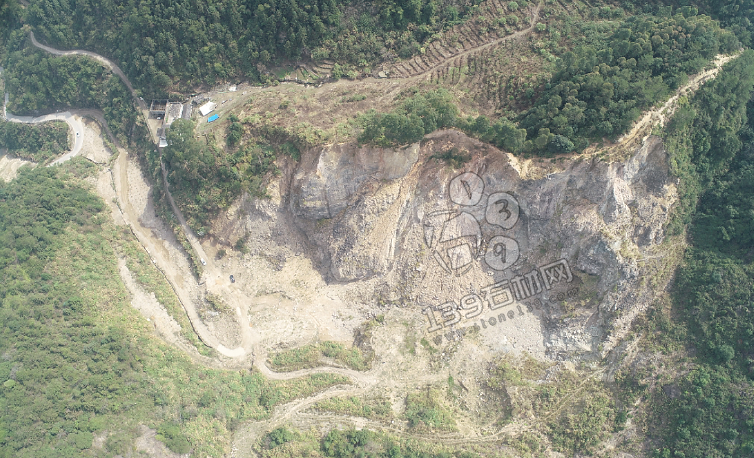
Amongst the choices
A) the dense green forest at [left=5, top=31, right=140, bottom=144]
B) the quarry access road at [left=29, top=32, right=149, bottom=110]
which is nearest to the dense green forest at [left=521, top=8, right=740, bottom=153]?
the quarry access road at [left=29, top=32, right=149, bottom=110]

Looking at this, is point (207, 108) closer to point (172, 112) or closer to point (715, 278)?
point (172, 112)

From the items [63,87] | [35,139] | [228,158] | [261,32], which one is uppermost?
[63,87]

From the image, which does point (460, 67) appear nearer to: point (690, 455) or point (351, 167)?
point (351, 167)

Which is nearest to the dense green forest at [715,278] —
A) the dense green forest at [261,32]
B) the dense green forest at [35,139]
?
the dense green forest at [261,32]

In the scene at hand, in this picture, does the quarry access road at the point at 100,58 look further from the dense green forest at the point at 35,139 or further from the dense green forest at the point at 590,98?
the dense green forest at the point at 590,98

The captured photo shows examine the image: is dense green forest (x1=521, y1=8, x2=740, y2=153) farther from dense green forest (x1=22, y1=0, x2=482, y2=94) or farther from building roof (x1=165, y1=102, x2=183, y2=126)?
building roof (x1=165, y1=102, x2=183, y2=126)

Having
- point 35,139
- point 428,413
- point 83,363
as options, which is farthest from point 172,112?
point 428,413
